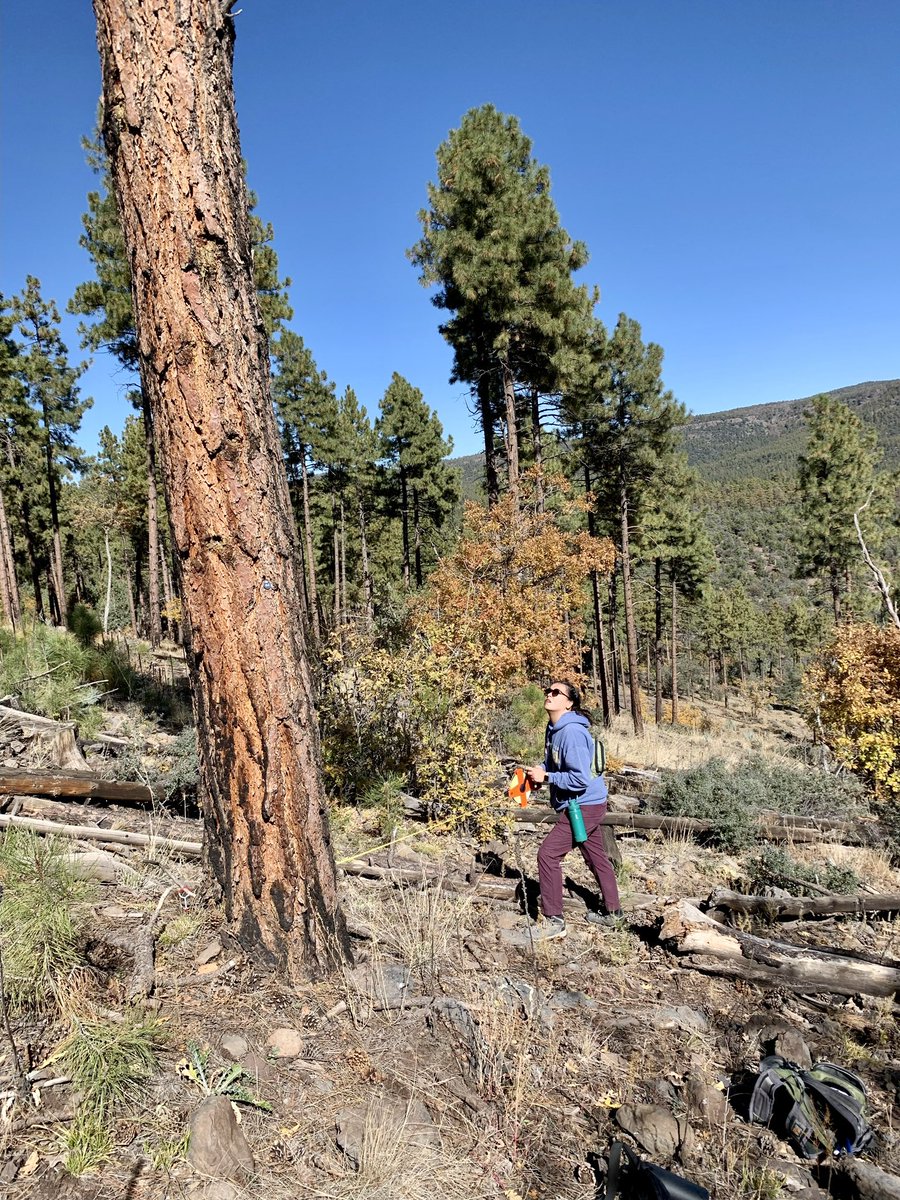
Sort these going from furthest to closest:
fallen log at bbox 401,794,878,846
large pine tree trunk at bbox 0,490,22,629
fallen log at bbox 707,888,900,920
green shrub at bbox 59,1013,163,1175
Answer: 1. large pine tree trunk at bbox 0,490,22,629
2. fallen log at bbox 401,794,878,846
3. fallen log at bbox 707,888,900,920
4. green shrub at bbox 59,1013,163,1175

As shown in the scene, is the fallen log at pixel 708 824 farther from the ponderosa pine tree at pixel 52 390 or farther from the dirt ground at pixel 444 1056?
the ponderosa pine tree at pixel 52 390

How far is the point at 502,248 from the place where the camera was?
13.0 m

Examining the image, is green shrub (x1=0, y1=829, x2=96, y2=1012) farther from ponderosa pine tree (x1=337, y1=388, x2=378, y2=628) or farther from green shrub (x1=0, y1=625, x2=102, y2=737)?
ponderosa pine tree (x1=337, y1=388, x2=378, y2=628)

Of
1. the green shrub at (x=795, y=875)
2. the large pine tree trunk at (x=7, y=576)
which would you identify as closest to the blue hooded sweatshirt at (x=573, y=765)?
the green shrub at (x=795, y=875)

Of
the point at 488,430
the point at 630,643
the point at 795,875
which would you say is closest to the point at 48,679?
the point at 795,875

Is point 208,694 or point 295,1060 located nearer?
point 295,1060

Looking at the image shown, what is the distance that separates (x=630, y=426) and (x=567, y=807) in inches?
692

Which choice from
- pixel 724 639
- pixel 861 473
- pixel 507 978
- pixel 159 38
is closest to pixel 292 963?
pixel 507 978

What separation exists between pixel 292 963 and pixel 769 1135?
2110 mm

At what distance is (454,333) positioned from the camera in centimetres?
1544

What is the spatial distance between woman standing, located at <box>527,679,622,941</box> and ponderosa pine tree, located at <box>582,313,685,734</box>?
16.0 m

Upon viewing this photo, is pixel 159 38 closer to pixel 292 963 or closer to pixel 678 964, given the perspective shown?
pixel 292 963

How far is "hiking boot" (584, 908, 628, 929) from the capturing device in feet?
13.6

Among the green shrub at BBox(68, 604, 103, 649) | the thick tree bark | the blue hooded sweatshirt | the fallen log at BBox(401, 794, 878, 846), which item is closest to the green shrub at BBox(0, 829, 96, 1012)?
the blue hooded sweatshirt
